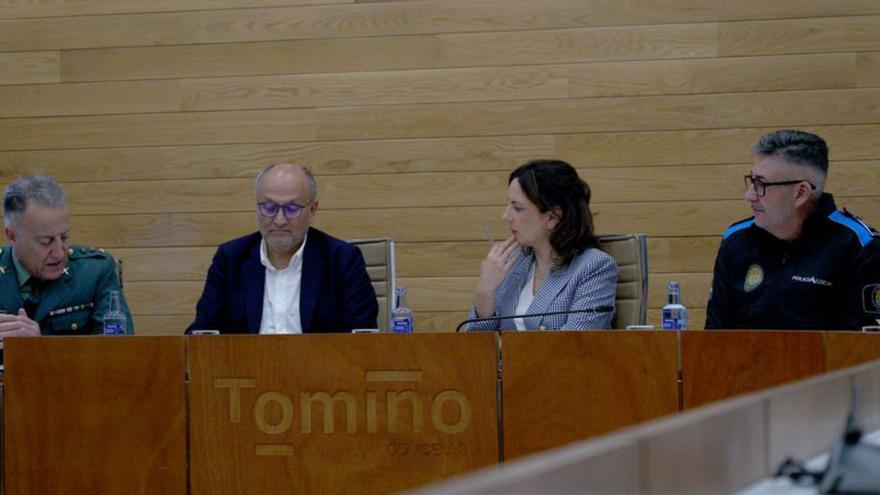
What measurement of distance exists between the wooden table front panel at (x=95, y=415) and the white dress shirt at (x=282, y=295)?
102cm

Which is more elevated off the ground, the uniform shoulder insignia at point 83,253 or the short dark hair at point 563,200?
the short dark hair at point 563,200

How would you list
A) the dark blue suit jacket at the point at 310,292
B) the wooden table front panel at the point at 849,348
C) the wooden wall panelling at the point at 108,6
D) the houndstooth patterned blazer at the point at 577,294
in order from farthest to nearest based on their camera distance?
the wooden wall panelling at the point at 108,6, the dark blue suit jacket at the point at 310,292, the houndstooth patterned blazer at the point at 577,294, the wooden table front panel at the point at 849,348

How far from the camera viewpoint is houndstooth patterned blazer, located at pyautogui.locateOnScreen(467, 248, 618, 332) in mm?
4035

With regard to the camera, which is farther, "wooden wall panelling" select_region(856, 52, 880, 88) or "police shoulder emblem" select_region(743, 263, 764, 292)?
"wooden wall panelling" select_region(856, 52, 880, 88)

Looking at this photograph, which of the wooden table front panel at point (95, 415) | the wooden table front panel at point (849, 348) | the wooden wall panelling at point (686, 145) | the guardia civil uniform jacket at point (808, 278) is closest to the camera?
the wooden table front panel at point (849, 348)

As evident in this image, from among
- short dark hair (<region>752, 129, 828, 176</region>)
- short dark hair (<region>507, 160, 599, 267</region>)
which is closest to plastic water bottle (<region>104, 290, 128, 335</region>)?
short dark hair (<region>507, 160, 599, 267</region>)

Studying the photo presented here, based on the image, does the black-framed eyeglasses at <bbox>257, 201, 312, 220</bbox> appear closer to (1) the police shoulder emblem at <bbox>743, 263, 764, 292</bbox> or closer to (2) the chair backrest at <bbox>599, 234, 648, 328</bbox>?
(2) the chair backrest at <bbox>599, 234, 648, 328</bbox>

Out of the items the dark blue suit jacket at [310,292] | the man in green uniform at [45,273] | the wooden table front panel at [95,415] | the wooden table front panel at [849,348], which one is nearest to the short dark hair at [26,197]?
the man in green uniform at [45,273]

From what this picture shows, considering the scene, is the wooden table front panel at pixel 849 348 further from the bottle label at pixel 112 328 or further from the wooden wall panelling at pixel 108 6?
the wooden wall panelling at pixel 108 6

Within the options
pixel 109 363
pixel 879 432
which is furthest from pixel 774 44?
pixel 879 432

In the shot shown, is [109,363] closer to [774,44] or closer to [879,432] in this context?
[879,432]

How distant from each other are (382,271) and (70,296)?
1.09 m

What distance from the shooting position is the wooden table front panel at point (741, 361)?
308 centimetres

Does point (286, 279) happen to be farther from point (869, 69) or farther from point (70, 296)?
point (869, 69)
